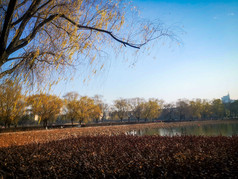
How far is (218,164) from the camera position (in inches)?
144

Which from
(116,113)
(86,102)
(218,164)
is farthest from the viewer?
→ (116,113)

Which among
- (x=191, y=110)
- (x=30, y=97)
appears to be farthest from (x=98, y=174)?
(x=191, y=110)

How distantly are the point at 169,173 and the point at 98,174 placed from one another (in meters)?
1.69

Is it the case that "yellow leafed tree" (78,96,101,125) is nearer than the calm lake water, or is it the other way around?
the calm lake water

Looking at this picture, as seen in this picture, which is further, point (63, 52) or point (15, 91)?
point (15, 91)

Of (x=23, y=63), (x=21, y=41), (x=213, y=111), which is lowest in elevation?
(x=213, y=111)

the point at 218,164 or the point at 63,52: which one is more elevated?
the point at 63,52

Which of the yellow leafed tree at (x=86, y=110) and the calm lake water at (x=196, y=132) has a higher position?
the yellow leafed tree at (x=86, y=110)

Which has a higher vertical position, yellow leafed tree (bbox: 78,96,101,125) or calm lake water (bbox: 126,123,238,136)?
yellow leafed tree (bbox: 78,96,101,125)

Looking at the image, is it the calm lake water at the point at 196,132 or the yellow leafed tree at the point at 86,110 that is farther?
the yellow leafed tree at the point at 86,110

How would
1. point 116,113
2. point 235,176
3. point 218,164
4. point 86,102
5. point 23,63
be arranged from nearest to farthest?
point 235,176
point 23,63
point 218,164
point 86,102
point 116,113

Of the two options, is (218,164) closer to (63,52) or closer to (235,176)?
(235,176)

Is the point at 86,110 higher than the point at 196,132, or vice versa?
the point at 86,110

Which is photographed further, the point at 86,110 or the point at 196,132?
the point at 86,110
